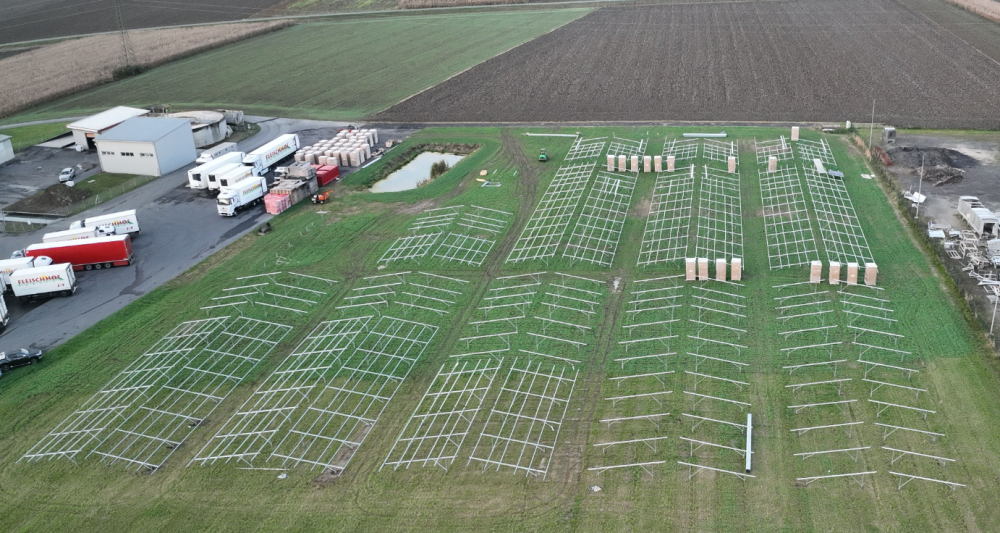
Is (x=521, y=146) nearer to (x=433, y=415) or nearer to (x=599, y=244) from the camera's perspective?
(x=599, y=244)

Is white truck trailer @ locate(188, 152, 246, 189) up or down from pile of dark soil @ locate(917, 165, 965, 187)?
up

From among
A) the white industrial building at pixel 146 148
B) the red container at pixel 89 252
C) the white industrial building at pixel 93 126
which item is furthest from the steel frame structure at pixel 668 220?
the white industrial building at pixel 93 126

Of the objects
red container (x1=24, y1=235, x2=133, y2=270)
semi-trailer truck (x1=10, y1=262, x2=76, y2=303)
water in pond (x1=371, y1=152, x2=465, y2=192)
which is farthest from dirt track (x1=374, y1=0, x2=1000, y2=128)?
semi-trailer truck (x1=10, y1=262, x2=76, y2=303)

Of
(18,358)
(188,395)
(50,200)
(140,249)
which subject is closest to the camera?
(188,395)

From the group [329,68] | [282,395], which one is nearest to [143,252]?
[282,395]

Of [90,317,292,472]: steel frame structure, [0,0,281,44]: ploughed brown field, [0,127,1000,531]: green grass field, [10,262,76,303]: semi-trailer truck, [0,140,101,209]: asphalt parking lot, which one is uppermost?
[0,0,281,44]: ploughed brown field

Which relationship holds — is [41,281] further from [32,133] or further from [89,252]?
[32,133]

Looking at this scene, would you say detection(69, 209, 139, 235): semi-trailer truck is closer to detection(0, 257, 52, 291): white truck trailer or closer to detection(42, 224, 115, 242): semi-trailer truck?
detection(42, 224, 115, 242): semi-trailer truck
